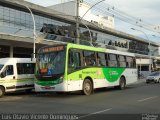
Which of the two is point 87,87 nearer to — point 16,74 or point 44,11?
point 16,74

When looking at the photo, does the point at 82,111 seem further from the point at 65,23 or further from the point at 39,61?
the point at 65,23

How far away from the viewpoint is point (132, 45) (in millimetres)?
81625

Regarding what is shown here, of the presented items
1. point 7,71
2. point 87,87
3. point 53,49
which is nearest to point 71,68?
point 53,49

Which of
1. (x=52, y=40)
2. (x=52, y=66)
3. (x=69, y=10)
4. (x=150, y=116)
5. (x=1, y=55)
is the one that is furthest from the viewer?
(x=69, y=10)

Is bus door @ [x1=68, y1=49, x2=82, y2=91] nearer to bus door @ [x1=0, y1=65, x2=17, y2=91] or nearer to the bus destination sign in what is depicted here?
the bus destination sign

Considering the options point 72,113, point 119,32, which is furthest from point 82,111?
point 119,32

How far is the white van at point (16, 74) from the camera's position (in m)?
21.2

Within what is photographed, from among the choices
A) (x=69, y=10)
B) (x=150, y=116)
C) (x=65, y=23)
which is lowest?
(x=150, y=116)

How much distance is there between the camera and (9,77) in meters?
21.5

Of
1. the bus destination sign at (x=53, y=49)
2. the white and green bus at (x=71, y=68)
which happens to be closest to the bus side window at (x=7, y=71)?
the white and green bus at (x=71, y=68)

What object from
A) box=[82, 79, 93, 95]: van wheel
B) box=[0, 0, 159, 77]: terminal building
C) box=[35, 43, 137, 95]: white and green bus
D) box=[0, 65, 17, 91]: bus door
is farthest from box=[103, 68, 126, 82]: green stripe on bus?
box=[0, 0, 159, 77]: terminal building

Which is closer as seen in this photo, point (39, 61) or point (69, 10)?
point (39, 61)

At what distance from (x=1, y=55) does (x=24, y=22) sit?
16.1ft

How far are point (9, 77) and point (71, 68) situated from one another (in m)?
4.62
